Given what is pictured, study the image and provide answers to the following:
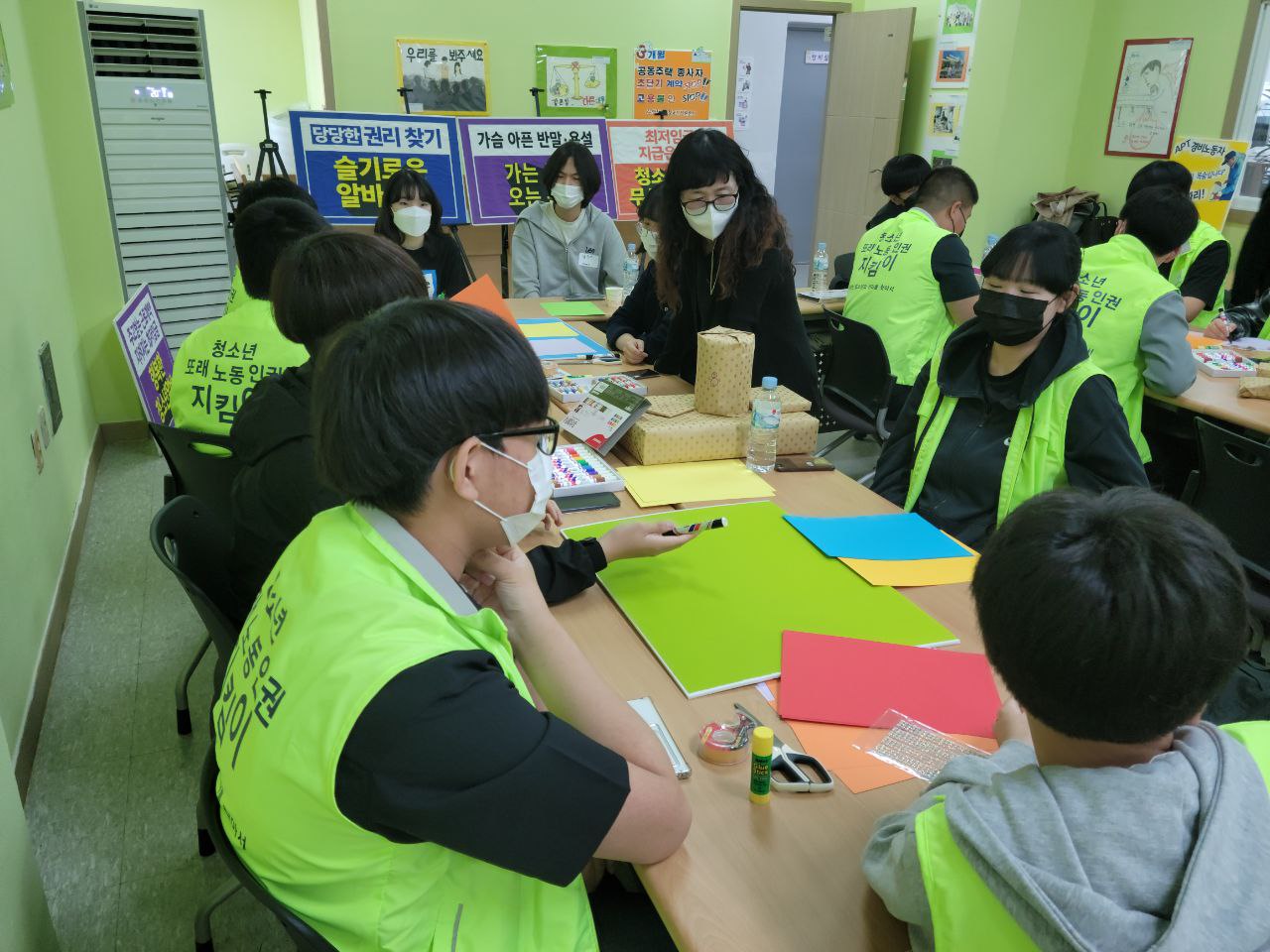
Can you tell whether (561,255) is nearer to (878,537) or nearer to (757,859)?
(878,537)

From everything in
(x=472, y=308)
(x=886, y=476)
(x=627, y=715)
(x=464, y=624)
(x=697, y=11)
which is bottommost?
(x=886, y=476)

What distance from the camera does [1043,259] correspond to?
1.92m

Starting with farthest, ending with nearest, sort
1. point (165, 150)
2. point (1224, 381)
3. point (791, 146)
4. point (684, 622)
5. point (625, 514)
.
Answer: point (791, 146) < point (165, 150) < point (1224, 381) < point (625, 514) < point (684, 622)

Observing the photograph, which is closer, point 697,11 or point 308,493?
point 308,493

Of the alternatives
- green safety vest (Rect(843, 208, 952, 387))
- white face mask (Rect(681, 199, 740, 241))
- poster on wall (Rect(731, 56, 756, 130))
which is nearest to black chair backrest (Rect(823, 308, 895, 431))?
green safety vest (Rect(843, 208, 952, 387))

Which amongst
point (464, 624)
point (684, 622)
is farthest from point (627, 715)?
point (684, 622)

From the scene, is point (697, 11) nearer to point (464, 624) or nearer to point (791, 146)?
point (791, 146)

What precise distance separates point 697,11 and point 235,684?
19.0 feet

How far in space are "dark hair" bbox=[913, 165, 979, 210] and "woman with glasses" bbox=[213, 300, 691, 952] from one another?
3052 mm

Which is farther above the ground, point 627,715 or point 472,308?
point 472,308

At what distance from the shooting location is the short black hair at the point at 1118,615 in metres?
0.75

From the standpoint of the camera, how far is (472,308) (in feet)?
3.31

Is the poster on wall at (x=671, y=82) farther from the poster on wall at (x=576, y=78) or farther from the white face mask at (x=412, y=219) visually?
the white face mask at (x=412, y=219)

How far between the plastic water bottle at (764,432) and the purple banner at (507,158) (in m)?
3.55
